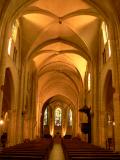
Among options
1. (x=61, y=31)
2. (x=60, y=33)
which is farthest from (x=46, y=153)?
(x=60, y=33)

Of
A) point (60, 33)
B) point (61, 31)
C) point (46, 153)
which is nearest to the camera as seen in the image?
point (46, 153)

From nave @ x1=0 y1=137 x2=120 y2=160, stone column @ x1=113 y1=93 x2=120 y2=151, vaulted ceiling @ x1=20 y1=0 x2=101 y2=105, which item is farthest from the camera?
vaulted ceiling @ x1=20 y1=0 x2=101 y2=105

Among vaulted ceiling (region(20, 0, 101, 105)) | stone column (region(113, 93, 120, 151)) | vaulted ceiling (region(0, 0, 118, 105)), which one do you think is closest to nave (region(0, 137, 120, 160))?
stone column (region(113, 93, 120, 151))

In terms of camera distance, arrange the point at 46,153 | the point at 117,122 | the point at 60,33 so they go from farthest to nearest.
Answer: the point at 60,33
the point at 117,122
the point at 46,153

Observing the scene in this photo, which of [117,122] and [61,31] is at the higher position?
[61,31]

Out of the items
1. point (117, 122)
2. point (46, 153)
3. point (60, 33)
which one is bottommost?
point (46, 153)

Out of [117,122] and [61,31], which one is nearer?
[117,122]

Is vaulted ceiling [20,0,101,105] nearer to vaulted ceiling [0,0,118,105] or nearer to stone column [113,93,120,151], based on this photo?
vaulted ceiling [0,0,118,105]

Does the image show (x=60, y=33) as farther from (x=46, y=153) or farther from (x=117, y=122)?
(x=46, y=153)

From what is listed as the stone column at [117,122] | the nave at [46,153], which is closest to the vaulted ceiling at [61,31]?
the stone column at [117,122]

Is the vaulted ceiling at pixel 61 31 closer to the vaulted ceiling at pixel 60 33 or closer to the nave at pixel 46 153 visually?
the vaulted ceiling at pixel 60 33

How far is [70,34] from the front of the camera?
23625 mm

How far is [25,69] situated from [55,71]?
12.4 meters

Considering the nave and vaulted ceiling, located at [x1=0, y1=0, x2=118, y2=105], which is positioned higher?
vaulted ceiling, located at [x1=0, y1=0, x2=118, y2=105]
